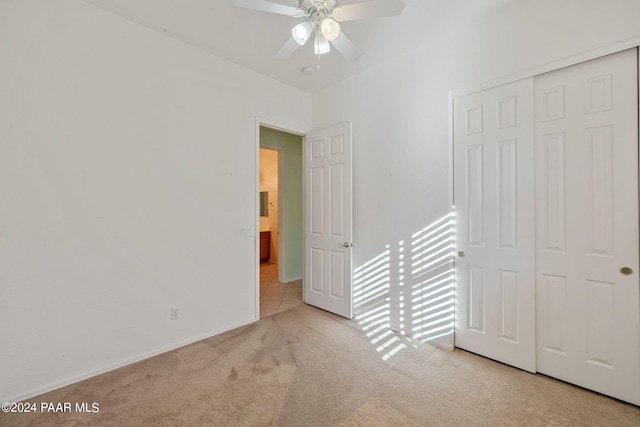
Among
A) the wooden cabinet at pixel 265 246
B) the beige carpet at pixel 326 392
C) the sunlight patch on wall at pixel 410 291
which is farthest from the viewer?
the wooden cabinet at pixel 265 246

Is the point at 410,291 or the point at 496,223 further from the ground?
the point at 496,223

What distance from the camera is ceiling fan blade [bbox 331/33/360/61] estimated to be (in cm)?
178

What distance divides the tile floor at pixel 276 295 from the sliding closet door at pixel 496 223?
2.04 metres

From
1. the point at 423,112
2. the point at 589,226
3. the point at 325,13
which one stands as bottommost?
the point at 589,226

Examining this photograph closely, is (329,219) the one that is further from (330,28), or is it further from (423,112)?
(330,28)

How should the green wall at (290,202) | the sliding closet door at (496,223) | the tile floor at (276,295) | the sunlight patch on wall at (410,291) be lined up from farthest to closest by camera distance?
the green wall at (290,202)
the tile floor at (276,295)
the sunlight patch on wall at (410,291)
the sliding closet door at (496,223)

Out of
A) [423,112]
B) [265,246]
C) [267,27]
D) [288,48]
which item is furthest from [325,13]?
[265,246]

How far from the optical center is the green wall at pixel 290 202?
459cm

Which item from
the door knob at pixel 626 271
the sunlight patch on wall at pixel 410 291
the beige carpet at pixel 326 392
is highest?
the door knob at pixel 626 271

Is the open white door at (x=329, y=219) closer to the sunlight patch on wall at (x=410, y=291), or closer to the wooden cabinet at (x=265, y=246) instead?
the sunlight patch on wall at (x=410, y=291)

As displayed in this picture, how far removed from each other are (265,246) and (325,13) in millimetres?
5244

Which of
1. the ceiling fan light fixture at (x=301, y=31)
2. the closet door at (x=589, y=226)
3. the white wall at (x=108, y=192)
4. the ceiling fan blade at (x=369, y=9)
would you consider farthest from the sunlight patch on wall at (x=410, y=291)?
the ceiling fan light fixture at (x=301, y=31)

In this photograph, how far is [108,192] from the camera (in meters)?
2.11

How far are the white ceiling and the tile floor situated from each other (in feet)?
9.48
